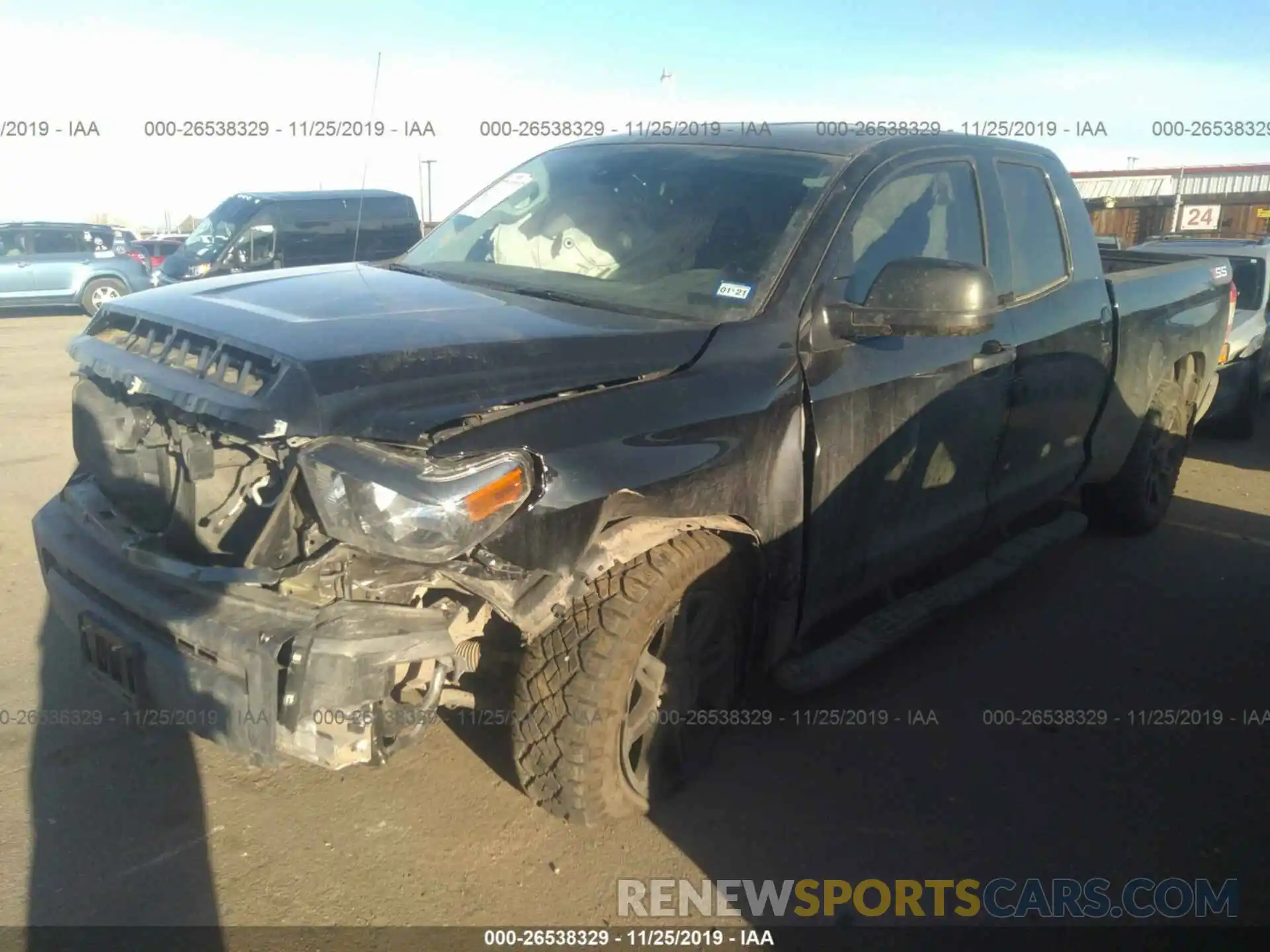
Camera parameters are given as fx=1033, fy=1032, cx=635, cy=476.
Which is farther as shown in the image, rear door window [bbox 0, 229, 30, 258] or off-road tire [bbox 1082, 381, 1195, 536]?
rear door window [bbox 0, 229, 30, 258]

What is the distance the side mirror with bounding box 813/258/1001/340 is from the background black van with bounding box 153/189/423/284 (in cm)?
948

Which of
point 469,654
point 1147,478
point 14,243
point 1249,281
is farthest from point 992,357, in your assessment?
point 14,243

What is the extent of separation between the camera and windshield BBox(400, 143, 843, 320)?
3.17 meters

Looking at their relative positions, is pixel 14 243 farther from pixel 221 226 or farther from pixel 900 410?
pixel 900 410

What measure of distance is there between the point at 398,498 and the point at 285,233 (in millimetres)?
10680

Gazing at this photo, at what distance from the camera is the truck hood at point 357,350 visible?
2.27 metres

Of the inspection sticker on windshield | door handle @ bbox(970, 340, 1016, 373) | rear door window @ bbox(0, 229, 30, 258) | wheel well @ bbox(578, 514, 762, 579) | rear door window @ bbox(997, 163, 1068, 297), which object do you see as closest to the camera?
wheel well @ bbox(578, 514, 762, 579)

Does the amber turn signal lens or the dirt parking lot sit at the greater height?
the amber turn signal lens

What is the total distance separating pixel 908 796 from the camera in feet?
10.5

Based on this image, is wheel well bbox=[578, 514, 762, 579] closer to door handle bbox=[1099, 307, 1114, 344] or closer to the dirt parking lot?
the dirt parking lot

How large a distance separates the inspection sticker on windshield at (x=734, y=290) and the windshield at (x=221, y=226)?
10263 millimetres

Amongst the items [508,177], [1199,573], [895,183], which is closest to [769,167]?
[895,183]

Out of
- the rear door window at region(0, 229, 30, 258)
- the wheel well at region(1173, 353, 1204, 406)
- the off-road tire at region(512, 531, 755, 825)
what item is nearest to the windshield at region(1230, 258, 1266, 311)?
the wheel well at region(1173, 353, 1204, 406)

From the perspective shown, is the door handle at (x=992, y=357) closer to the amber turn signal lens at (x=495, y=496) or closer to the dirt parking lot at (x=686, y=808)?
the dirt parking lot at (x=686, y=808)
